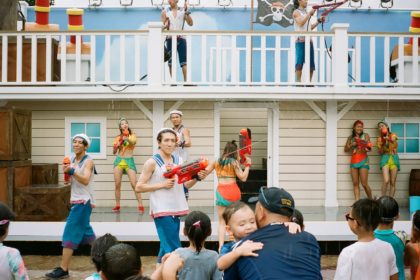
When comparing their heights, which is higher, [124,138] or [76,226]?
[124,138]

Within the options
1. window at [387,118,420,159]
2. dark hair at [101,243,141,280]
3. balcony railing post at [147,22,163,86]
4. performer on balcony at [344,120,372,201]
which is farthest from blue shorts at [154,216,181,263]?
window at [387,118,420,159]

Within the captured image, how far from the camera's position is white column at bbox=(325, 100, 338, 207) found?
38.4 ft

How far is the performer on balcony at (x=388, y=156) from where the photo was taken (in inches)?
442

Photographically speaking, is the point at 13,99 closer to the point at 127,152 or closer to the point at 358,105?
the point at 127,152

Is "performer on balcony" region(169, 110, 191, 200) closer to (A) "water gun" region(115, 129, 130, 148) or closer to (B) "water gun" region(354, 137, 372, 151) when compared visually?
(A) "water gun" region(115, 129, 130, 148)

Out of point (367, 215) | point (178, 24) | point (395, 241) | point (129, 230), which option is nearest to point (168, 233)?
point (395, 241)

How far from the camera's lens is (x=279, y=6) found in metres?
13.7

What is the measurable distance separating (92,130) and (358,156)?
18.3ft

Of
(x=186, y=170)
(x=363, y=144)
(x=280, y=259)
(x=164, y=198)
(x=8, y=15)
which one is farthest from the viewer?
(x=8, y=15)

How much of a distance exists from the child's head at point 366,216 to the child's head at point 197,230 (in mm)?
1003

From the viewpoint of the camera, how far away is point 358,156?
11.3 m

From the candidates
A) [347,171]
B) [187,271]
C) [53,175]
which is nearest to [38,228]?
[53,175]

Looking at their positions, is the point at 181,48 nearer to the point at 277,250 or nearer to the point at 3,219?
the point at 3,219

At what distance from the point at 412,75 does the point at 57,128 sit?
7390 millimetres
